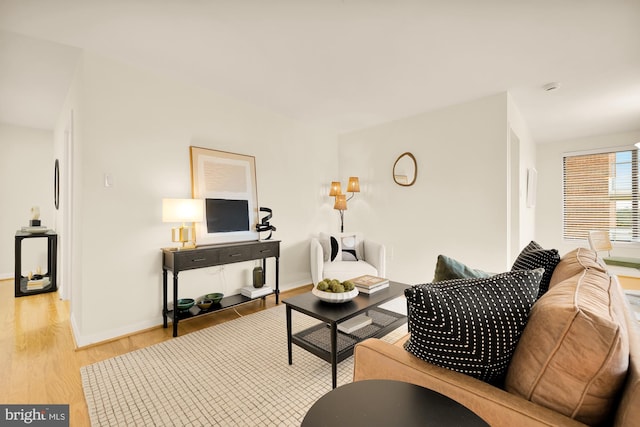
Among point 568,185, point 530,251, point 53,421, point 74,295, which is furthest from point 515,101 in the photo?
point 74,295

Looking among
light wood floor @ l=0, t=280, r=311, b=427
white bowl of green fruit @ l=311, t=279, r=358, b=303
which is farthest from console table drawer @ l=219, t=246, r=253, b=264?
white bowl of green fruit @ l=311, t=279, r=358, b=303

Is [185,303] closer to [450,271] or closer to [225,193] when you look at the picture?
[225,193]

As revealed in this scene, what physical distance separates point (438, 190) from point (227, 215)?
8.74 ft

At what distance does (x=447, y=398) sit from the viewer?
85 centimetres

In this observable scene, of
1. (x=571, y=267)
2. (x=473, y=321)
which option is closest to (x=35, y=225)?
(x=473, y=321)

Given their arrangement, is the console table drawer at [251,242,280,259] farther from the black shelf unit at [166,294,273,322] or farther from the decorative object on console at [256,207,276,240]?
the black shelf unit at [166,294,273,322]

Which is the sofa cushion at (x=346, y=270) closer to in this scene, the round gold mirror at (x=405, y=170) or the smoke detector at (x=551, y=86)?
the round gold mirror at (x=405, y=170)

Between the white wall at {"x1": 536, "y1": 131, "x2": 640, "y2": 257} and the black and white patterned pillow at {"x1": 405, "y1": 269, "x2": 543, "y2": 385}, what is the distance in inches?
228

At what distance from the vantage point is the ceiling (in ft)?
6.23

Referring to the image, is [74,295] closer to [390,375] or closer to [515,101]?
[390,375]

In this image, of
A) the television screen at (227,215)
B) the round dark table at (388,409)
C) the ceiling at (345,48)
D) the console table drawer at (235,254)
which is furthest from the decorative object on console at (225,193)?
the round dark table at (388,409)

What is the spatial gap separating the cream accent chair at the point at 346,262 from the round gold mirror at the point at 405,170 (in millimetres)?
1016

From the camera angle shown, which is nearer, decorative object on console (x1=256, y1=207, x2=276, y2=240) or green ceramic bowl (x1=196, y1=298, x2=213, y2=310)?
green ceramic bowl (x1=196, y1=298, x2=213, y2=310)

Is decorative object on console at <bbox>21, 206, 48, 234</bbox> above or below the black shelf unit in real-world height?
above
